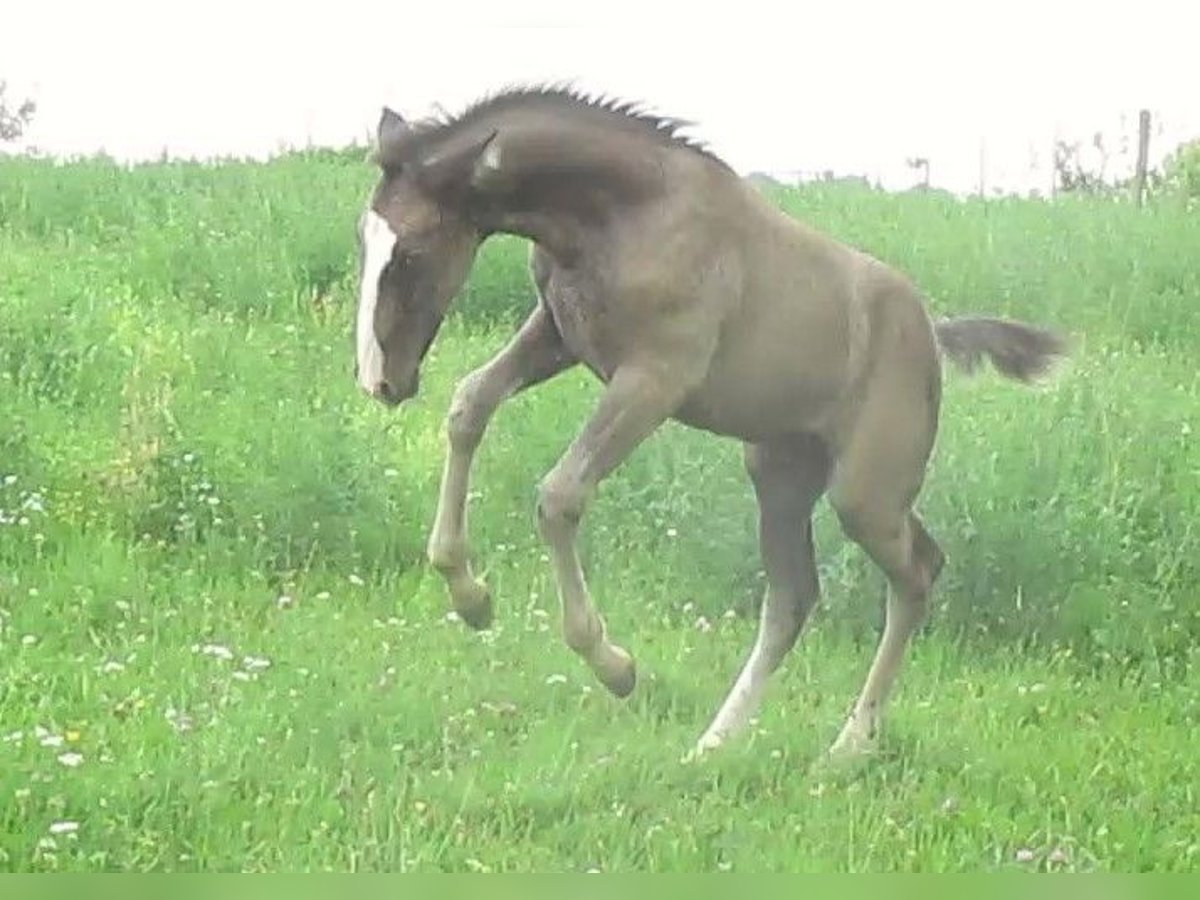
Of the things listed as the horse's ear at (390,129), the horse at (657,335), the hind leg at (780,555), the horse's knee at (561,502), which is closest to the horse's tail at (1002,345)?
the horse at (657,335)

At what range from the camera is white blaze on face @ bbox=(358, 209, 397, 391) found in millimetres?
1691

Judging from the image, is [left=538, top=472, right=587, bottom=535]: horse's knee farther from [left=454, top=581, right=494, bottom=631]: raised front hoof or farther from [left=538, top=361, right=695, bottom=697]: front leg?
[left=454, top=581, right=494, bottom=631]: raised front hoof

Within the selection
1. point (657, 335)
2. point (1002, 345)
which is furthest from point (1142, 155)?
point (657, 335)

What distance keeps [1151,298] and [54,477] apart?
1.15m

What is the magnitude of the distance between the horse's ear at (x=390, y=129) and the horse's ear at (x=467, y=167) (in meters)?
0.03

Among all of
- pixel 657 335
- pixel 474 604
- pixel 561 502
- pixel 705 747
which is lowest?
pixel 705 747

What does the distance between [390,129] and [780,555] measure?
0.56 meters

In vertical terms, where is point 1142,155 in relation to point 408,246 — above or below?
above

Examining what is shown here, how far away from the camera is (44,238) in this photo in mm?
2059

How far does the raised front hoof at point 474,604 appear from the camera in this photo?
5.86 feet

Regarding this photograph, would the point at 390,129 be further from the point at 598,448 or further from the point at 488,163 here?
the point at 598,448

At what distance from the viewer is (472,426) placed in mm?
1788

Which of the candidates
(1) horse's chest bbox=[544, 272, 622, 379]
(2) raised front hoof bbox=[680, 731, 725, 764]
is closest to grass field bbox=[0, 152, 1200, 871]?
(2) raised front hoof bbox=[680, 731, 725, 764]

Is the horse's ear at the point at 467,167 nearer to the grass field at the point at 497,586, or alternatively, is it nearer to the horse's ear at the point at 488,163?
the horse's ear at the point at 488,163
